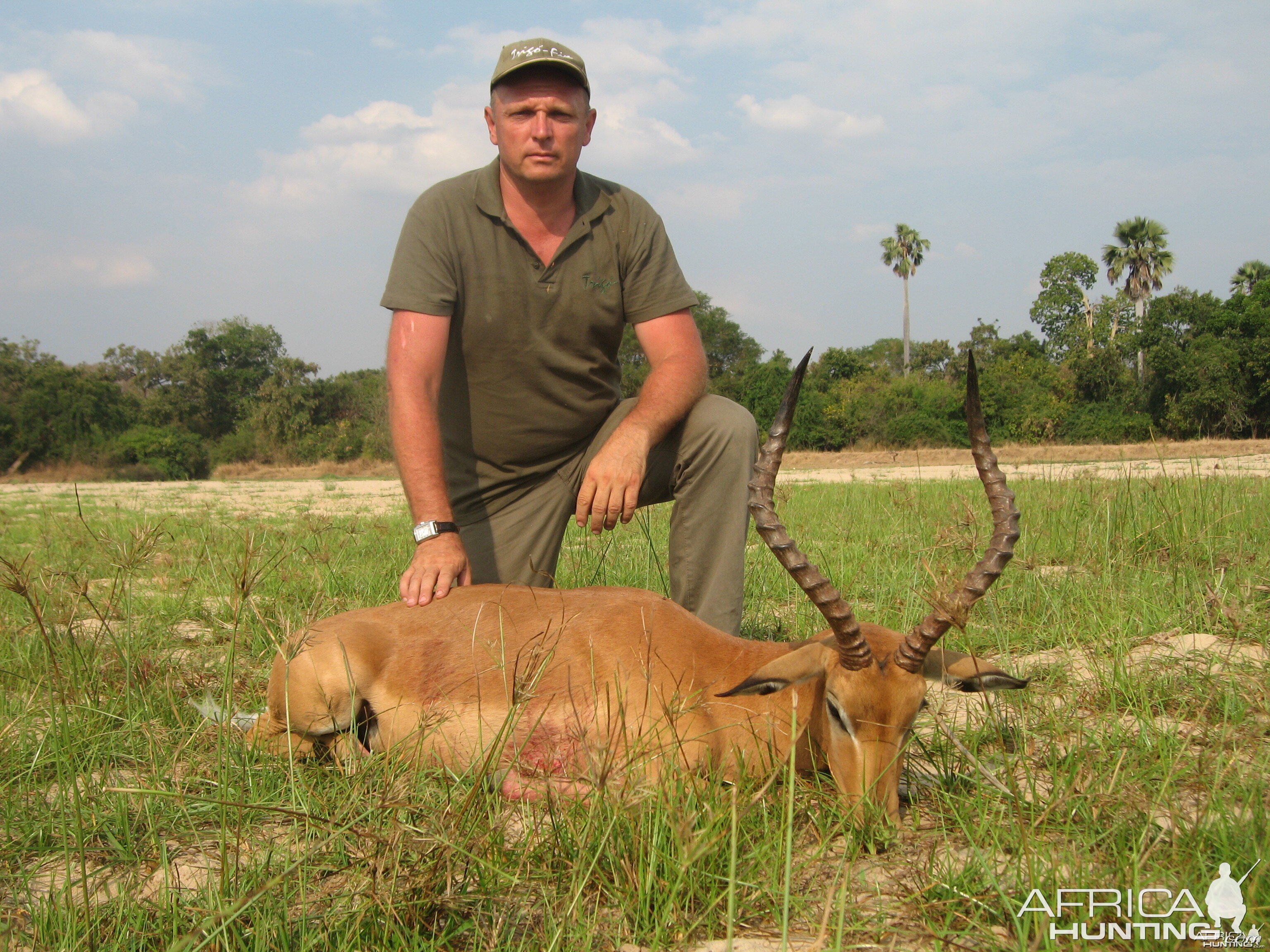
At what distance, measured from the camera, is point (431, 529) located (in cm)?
387

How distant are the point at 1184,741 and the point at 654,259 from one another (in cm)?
334

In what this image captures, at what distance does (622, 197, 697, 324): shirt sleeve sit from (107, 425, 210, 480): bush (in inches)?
1704

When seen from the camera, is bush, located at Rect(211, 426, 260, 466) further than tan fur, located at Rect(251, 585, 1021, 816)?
Yes

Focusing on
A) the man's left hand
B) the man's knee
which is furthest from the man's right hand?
the man's knee

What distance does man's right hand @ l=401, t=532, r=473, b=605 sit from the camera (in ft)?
12.2

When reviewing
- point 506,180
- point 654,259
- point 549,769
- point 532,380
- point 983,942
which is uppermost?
point 506,180

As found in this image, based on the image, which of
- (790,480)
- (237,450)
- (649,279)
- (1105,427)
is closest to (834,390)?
(1105,427)

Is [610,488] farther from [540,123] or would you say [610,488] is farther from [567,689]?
[540,123]

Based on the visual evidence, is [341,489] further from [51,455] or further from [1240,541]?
[51,455]

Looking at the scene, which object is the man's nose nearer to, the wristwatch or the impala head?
the wristwatch

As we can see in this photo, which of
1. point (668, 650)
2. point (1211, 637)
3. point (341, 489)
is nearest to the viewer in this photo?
point (668, 650)

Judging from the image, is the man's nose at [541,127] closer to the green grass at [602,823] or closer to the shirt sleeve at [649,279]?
the shirt sleeve at [649,279]

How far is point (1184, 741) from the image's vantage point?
2.90 metres

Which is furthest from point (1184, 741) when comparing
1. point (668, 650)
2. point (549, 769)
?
point (549, 769)
